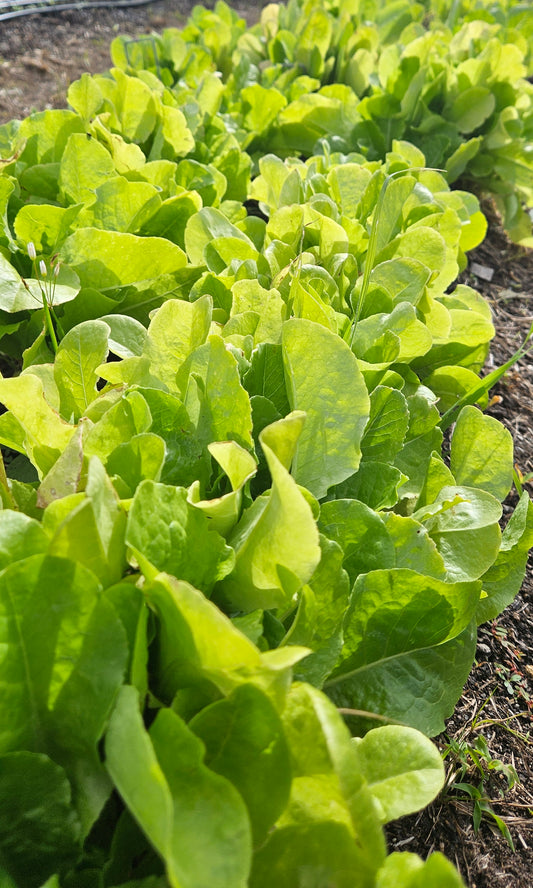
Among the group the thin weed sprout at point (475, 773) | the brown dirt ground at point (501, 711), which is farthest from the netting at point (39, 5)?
the thin weed sprout at point (475, 773)

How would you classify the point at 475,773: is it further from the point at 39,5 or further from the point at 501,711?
the point at 39,5

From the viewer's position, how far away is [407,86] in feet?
8.80

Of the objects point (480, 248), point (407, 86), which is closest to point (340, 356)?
point (407, 86)

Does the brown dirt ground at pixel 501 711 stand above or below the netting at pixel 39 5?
below

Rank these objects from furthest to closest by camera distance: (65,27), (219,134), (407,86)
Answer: (65,27), (407,86), (219,134)

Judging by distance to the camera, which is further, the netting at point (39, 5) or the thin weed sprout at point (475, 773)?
the netting at point (39, 5)

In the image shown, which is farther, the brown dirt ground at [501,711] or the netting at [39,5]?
the netting at [39,5]

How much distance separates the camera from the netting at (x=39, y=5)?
4.81m

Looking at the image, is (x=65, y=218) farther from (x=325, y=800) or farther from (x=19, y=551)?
(x=325, y=800)

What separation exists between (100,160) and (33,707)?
1.23 metres

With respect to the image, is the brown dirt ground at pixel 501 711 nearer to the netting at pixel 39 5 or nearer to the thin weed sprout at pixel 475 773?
the thin weed sprout at pixel 475 773

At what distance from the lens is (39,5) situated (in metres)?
5.09

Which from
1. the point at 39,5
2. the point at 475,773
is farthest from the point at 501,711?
the point at 39,5

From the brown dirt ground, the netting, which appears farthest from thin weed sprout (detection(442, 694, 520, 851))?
the netting
